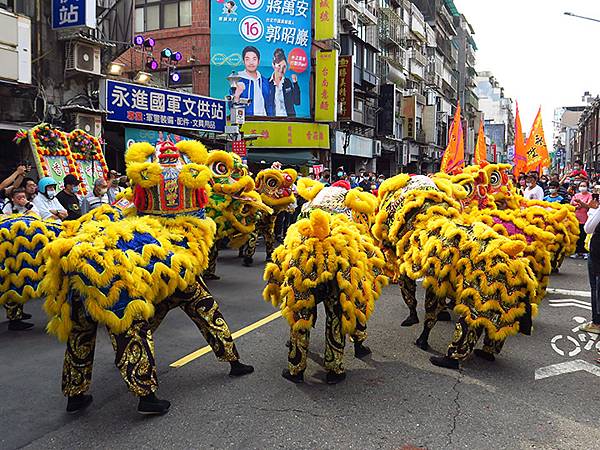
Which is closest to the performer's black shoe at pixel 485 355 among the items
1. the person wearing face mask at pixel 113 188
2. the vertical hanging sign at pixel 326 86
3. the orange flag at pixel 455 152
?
the person wearing face mask at pixel 113 188

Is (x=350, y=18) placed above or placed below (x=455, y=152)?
above

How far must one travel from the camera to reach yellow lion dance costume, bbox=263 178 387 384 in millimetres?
4242

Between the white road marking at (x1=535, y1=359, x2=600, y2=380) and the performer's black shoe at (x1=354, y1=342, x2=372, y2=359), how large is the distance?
150cm

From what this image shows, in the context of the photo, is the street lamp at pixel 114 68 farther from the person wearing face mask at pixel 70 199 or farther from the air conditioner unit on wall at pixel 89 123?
the person wearing face mask at pixel 70 199

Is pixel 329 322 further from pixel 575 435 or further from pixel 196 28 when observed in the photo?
pixel 196 28

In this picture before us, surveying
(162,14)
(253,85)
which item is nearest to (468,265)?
(253,85)

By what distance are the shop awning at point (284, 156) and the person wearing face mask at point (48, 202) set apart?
53.5 feet

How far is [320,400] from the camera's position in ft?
13.6

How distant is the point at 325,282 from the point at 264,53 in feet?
71.2

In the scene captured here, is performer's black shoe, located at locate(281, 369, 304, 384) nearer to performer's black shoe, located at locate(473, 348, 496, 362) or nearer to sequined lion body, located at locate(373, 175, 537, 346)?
sequined lion body, located at locate(373, 175, 537, 346)

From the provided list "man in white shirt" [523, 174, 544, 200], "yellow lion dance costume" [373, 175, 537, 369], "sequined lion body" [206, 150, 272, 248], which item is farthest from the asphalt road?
"man in white shirt" [523, 174, 544, 200]

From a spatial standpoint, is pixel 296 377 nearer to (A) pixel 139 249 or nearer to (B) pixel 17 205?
(A) pixel 139 249

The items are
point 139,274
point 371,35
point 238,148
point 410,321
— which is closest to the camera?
point 139,274

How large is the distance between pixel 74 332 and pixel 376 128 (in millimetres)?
32483
